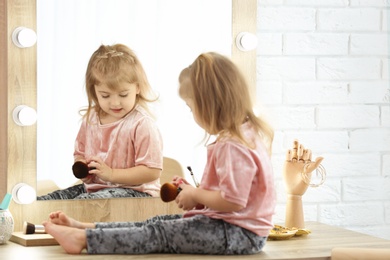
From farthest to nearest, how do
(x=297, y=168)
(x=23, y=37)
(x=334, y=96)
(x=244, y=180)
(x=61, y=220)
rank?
(x=334, y=96)
(x=297, y=168)
(x=23, y=37)
(x=61, y=220)
(x=244, y=180)

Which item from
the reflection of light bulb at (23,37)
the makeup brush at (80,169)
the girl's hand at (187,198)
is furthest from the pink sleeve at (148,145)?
the reflection of light bulb at (23,37)

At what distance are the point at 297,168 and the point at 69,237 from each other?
2.39ft

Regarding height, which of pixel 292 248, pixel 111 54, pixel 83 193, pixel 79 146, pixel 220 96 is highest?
pixel 111 54

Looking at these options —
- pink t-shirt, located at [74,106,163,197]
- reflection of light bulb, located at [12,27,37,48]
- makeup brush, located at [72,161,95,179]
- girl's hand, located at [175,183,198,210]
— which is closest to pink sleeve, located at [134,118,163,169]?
pink t-shirt, located at [74,106,163,197]

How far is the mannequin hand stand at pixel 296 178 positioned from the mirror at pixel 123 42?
25cm

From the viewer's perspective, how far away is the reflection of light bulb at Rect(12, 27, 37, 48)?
7.32 feet

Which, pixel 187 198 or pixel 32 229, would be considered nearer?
pixel 187 198

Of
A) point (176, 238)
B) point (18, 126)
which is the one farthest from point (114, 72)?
point (176, 238)

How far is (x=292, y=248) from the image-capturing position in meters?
2.14

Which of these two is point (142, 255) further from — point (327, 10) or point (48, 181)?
point (327, 10)

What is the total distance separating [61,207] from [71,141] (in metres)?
0.18

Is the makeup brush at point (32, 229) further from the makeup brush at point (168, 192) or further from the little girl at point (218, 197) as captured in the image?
the makeup brush at point (168, 192)

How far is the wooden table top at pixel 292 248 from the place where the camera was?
198 centimetres

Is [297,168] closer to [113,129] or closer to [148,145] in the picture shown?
[148,145]
